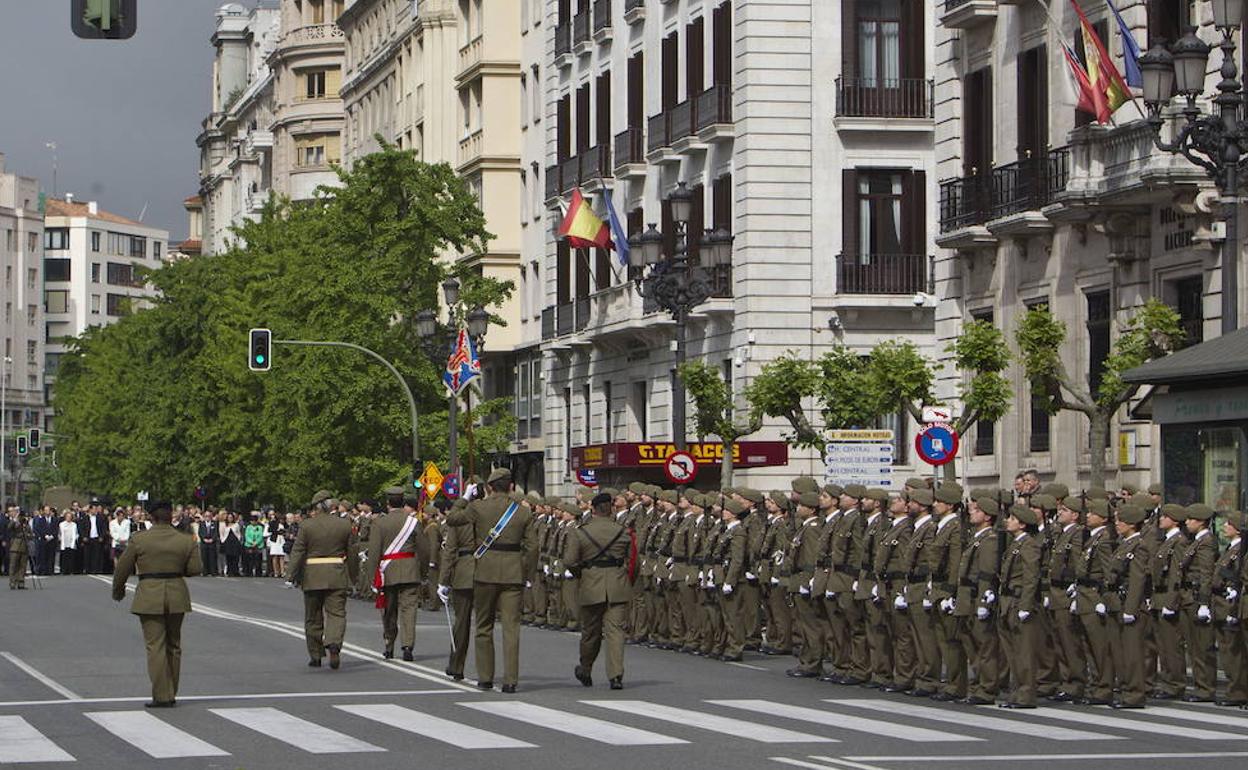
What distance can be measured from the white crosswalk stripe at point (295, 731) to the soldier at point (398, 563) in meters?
6.61

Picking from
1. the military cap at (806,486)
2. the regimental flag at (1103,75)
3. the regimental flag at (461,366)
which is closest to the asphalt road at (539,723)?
the military cap at (806,486)

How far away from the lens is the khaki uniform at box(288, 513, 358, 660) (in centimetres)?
2702

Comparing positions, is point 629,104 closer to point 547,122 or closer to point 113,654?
point 547,122

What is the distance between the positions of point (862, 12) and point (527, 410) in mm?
22641

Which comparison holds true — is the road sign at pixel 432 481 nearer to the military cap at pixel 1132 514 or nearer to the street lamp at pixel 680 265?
the street lamp at pixel 680 265

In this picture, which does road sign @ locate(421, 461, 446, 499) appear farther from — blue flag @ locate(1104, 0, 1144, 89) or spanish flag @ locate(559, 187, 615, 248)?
blue flag @ locate(1104, 0, 1144, 89)

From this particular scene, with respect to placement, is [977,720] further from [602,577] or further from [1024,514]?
[602,577]

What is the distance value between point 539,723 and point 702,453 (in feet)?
91.6

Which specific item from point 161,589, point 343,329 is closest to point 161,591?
point 161,589

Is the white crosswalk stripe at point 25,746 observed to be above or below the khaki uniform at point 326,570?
below

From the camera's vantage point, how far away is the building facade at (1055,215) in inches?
1331

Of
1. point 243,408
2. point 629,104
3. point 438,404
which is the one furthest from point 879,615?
point 243,408

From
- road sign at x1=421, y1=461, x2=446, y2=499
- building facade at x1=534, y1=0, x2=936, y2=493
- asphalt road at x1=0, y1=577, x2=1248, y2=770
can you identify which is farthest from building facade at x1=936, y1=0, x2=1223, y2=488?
road sign at x1=421, y1=461, x2=446, y2=499

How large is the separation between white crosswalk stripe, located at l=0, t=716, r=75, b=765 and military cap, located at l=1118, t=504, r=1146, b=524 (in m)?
9.25
